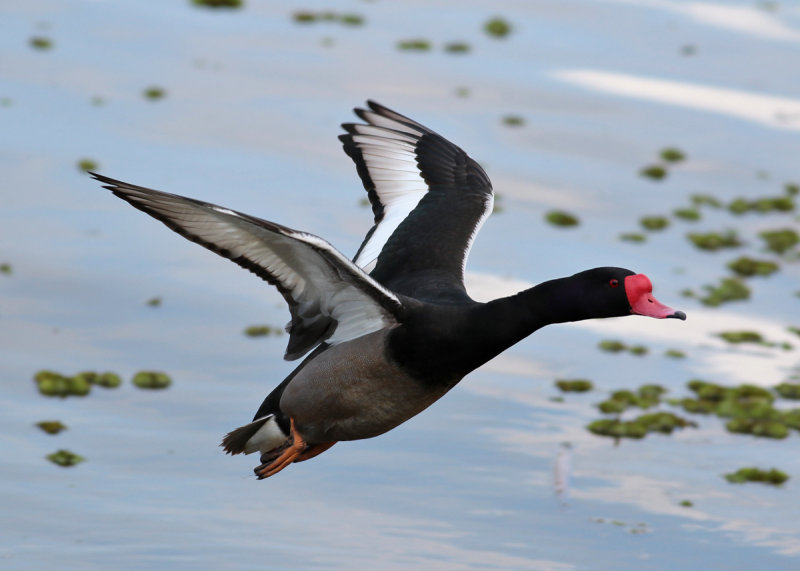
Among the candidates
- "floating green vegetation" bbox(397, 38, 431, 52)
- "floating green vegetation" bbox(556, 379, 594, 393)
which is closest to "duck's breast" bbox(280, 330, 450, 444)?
"floating green vegetation" bbox(556, 379, 594, 393)

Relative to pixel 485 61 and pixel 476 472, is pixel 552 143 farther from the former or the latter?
pixel 476 472

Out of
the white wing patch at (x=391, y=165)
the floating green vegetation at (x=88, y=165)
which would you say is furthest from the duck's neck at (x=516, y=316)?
the floating green vegetation at (x=88, y=165)

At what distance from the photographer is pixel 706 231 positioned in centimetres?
1427

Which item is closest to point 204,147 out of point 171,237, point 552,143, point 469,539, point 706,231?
point 171,237

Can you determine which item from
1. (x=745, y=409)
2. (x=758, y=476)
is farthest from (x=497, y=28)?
(x=758, y=476)

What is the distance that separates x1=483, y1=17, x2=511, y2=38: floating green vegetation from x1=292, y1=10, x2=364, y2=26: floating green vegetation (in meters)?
1.62

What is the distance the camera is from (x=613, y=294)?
740cm

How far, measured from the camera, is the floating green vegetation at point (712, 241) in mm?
13852

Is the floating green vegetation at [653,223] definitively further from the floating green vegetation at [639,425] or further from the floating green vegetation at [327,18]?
the floating green vegetation at [327,18]

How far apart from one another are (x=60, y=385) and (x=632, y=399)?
424 centimetres

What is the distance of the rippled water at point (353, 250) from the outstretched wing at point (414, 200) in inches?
65.8

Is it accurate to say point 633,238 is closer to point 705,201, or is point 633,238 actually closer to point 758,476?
point 705,201

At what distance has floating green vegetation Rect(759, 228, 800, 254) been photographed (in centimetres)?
1400

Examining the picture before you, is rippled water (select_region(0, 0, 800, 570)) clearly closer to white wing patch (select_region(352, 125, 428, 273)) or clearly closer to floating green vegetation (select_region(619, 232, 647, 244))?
floating green vegetation (select_region(619, 232, 647, 244))
